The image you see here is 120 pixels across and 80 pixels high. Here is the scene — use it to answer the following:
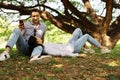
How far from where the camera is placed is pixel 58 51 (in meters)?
8.48

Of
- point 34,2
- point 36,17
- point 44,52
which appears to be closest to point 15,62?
point 44,52

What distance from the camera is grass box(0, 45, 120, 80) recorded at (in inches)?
240

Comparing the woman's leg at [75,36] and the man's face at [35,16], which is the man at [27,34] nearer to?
the man's face at [35,16]

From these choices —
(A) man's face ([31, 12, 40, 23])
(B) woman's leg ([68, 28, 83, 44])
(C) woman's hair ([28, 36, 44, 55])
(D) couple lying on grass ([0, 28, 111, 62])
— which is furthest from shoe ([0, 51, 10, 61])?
(B) woman's leg ([68, 28, 83, 44])

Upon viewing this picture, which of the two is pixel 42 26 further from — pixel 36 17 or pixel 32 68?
pixel 32 68

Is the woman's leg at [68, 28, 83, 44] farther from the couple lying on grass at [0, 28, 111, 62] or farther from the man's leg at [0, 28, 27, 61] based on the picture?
the man's leg at [0, 28, 27, 61]

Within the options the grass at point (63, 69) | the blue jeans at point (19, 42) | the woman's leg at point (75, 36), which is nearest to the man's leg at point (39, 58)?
the blue jeans at point (19, 42)

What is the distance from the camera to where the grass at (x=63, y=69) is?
609 cm

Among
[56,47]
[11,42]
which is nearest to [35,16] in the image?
[56,47]

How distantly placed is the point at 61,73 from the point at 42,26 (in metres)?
2.69

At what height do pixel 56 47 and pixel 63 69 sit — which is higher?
pixel 56 47

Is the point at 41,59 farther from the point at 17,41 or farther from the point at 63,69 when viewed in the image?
the point at 17,41

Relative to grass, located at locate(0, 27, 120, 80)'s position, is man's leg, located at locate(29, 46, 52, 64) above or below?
above

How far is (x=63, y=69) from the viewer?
22.2 ft
